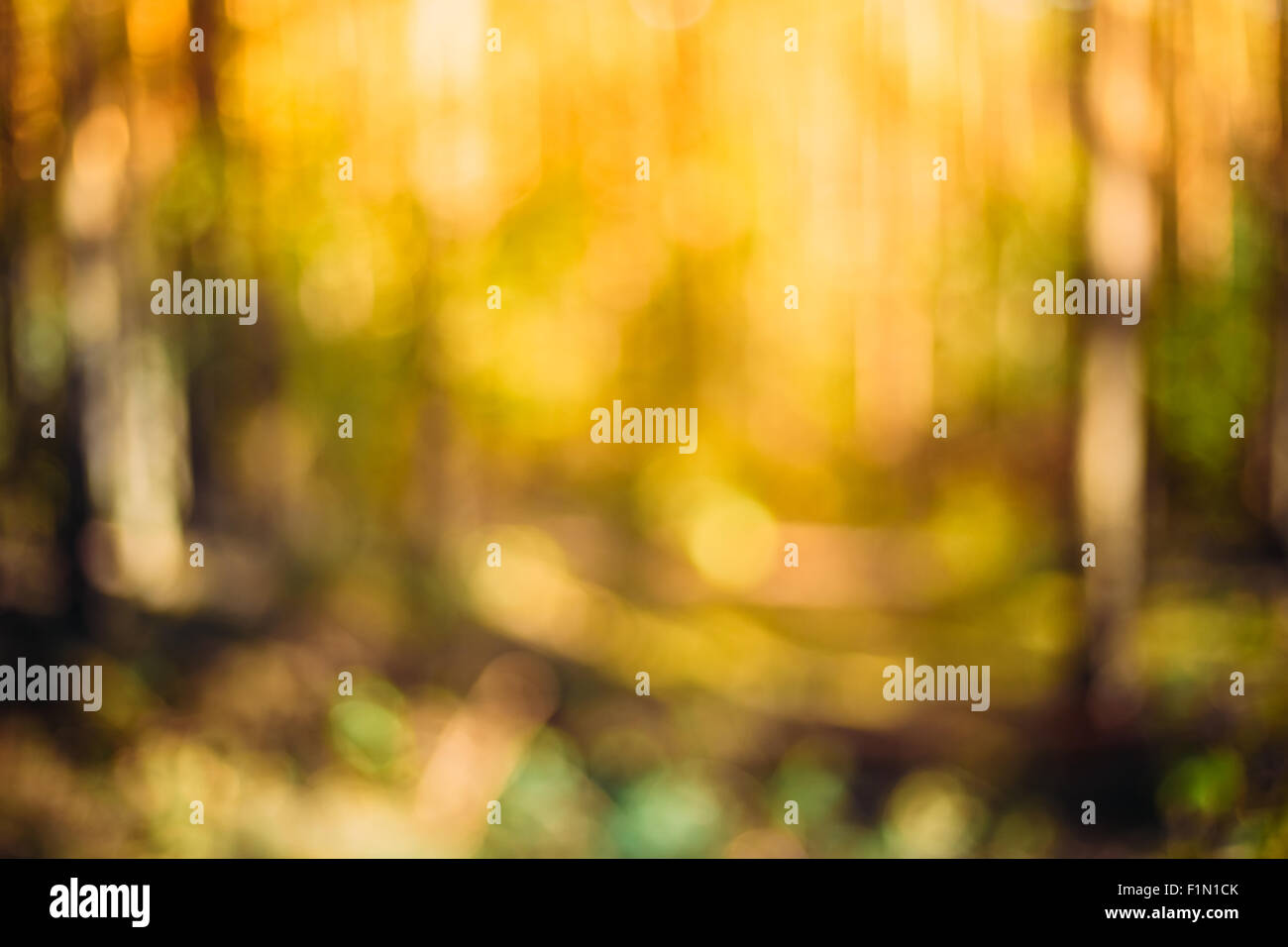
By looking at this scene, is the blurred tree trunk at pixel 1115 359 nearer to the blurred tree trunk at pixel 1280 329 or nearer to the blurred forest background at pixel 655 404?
the blurred forest background at pixel 655 404

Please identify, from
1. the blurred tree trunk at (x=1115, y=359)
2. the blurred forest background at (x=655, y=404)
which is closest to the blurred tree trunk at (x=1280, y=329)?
the blurred forest background at (x=655, y=404)

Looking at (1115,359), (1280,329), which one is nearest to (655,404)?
(1115,359)

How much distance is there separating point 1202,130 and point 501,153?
169 centimetres

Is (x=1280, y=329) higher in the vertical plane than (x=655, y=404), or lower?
higher

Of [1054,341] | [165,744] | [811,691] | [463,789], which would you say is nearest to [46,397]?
[165,744]

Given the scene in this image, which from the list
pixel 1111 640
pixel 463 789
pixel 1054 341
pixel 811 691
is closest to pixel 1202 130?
pixel 1054 341

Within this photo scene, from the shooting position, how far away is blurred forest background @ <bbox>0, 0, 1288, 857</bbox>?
1.66m

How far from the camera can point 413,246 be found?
5.51ft

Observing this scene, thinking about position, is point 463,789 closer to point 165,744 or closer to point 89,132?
point 165,744

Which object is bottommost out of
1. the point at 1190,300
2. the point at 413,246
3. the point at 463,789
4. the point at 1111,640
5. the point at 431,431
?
the point at 463,789

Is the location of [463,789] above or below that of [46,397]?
below

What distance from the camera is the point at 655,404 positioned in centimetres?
169

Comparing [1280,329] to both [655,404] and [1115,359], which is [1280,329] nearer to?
[1115,359]

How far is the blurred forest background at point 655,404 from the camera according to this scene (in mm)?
1661
